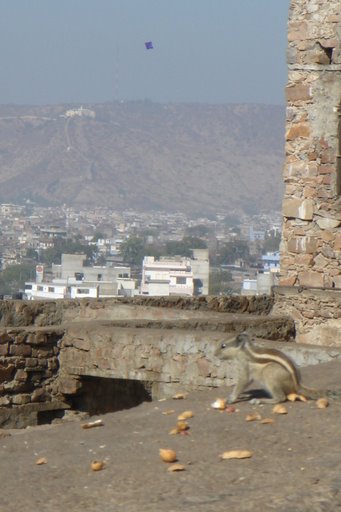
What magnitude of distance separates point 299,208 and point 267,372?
23.4 feet

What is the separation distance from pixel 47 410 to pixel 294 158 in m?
5.44

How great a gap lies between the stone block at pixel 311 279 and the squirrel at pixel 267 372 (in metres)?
6.56

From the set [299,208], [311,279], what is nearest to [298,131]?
[299,208]

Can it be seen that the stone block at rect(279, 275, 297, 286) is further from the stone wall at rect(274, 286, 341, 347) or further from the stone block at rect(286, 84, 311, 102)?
the stone block at rect(286, 84, 311, 102)

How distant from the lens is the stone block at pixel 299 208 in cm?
1579

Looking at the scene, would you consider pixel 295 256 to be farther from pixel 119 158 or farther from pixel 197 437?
pixel 119 158

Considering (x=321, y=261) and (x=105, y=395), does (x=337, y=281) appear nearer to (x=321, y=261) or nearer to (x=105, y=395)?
(x=321, y=261)

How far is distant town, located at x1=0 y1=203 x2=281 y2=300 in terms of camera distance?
154 feet

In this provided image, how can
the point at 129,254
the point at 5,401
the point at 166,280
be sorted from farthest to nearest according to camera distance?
the point at 129,254
the point at 166,280
the point at 5,401

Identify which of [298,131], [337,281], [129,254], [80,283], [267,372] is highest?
[129,254]

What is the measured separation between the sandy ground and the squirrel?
0.34 ft

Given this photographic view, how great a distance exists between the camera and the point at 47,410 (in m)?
11.8

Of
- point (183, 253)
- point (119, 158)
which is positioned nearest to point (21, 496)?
point (183, 253)

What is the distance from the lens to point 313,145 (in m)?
15.8
